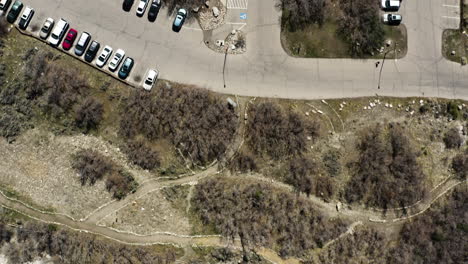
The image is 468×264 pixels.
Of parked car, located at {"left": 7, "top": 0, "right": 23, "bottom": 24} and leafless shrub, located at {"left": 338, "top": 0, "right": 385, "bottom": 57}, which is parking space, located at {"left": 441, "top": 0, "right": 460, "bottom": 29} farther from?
parked car, located at {"left": 7, "top": 0, "right": 23, "bottom": 24}

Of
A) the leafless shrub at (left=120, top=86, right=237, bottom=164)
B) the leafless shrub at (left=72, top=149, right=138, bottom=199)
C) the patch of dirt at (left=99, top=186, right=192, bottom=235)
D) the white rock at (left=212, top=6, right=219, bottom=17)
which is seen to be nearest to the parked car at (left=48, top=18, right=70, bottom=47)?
the leafless shrub at (left=120, top=86, right=237, bottom=164)

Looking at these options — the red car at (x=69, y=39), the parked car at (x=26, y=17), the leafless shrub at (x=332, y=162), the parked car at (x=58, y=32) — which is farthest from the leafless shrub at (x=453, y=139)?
the parked car at (x=26, y=17)

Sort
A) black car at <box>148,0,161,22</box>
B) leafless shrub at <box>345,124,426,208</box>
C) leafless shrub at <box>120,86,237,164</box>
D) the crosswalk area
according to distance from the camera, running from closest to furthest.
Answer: leafless shrub at <box>120,86,237,164</box>, black car at <box>148,0,161,22</box>, leafless shrub at <box>345,124,426,208</box>, the crosswalk area

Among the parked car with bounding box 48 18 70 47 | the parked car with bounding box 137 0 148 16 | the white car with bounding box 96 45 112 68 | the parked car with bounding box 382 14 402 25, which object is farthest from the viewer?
the parked car with bounding box 382 14 402 25

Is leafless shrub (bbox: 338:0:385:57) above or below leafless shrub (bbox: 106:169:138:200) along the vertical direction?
above

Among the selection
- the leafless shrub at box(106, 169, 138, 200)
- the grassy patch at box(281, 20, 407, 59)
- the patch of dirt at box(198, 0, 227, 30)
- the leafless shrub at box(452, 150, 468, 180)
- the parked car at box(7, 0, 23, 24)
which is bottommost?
the leafless shrub at box(106, 169, 138, 200)

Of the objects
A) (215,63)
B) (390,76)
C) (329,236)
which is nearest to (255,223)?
(329,236)

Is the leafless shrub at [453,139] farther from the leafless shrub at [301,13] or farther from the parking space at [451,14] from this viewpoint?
the leafless shrub at [301,13]

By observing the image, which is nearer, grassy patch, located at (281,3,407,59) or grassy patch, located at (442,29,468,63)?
grassy patch, located at (281,3,407,59)
